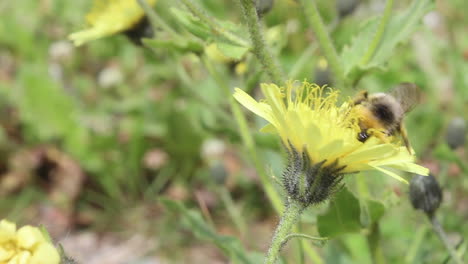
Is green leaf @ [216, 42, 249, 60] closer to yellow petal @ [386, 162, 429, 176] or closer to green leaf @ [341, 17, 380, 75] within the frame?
green leaf @ [341, 17, 380, 75]

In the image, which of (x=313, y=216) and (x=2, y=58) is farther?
(x=2, y=58)

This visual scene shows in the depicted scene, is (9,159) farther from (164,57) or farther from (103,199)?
(164,57)

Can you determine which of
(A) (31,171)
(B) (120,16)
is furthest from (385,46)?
(A) (31,171)

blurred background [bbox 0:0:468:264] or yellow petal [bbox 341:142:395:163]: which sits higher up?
blurred background [bbox 0:0:468:264]

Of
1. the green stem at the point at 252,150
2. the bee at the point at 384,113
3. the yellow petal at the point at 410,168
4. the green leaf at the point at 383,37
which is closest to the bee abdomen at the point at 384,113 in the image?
the bee at the point at 384,113

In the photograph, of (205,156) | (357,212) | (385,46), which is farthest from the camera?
(205,156)

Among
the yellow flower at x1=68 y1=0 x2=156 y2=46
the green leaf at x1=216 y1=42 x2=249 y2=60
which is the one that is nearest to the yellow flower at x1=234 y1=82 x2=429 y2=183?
the green leaf at x1=216 y1=42 x2=249 y2=60
